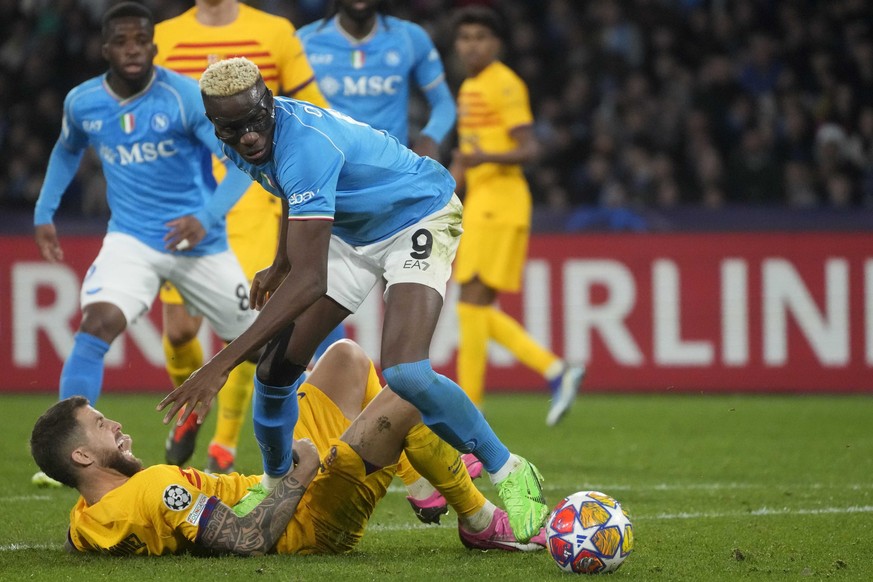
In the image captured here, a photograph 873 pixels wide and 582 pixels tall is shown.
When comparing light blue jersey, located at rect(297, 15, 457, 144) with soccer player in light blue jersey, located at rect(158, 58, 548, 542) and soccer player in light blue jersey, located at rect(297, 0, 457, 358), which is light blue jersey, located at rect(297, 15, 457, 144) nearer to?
soccer player in light blue jersey, located at rect(297, 0, 457, 358)

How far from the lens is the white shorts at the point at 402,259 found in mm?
4953

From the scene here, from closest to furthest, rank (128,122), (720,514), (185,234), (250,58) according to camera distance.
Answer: (720,514)
(185,234)
(128,122)
(250,58)

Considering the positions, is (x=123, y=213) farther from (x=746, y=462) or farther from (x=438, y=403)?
(x=746, y=462)

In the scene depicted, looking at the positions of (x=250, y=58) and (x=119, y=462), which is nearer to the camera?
(x=119, y=462)

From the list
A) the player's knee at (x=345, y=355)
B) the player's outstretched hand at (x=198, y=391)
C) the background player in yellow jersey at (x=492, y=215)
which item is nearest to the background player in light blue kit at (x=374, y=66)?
the background player in yellow jersey at (x=492, y=215)

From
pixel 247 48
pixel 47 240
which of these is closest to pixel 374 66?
pixel 247 48

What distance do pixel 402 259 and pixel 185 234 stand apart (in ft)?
6.14

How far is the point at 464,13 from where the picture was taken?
916 cm

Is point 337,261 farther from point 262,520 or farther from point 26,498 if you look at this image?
point 26,498

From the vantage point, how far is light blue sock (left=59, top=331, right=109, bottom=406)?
633 cm

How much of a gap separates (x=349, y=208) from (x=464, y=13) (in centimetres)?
458

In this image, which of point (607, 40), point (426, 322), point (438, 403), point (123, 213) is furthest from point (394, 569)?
point (607, 40)

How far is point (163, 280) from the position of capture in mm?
6820

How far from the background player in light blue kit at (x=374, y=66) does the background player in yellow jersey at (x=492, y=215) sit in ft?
3.58
